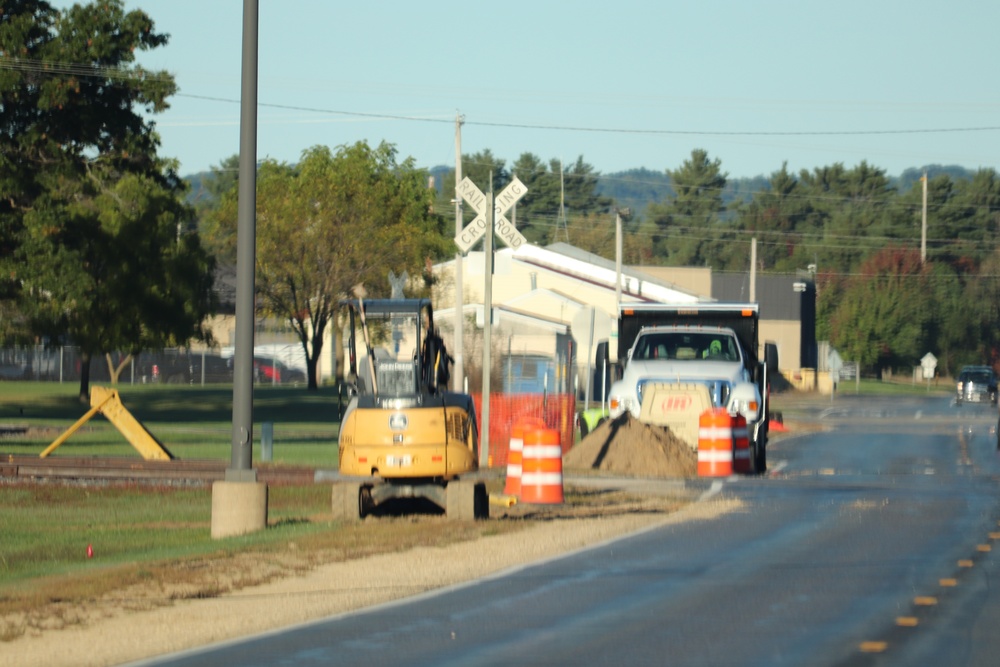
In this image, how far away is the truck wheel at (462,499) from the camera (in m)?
17.7

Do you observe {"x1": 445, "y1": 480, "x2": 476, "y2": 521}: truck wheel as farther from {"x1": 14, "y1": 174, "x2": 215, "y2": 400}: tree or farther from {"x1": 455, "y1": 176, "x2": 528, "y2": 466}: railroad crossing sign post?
{"x1": 14, "y1": 174, "x2": 215, "y2": 400}: tree

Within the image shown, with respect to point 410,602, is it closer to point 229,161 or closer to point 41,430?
point 41,430

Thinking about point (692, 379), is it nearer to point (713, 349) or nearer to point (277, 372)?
point (713, 349)

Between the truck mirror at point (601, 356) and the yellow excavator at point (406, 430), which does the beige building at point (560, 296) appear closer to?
the truck mirror at point (601, 356)

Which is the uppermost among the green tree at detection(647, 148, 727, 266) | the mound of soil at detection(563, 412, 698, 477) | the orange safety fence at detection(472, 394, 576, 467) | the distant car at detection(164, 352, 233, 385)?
the green tree at detection(647, 148, 727, 266)

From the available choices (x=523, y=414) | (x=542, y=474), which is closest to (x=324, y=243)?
(x=523, y=414)

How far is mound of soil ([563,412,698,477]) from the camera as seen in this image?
2619 centimetres

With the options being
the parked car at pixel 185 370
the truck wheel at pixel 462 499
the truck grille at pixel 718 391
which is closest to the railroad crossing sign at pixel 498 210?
the truck grille at pixel 718 391

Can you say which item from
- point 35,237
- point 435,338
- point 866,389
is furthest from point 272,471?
point 866,389

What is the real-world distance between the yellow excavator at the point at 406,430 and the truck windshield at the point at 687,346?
34.0ft

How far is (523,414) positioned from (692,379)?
5644 millimetres

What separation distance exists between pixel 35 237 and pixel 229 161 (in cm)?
15385

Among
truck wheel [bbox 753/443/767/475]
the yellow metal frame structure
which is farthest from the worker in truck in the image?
the yellow metal frame structure

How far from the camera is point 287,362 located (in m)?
94.1
